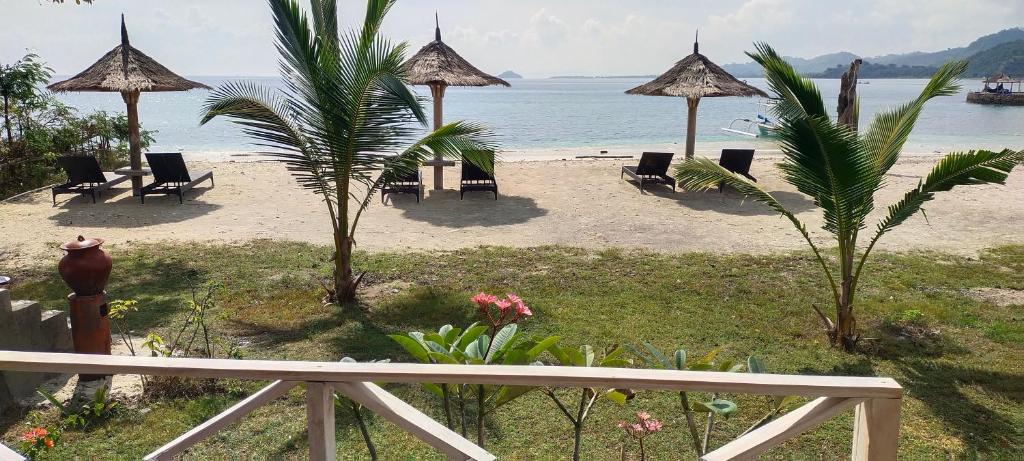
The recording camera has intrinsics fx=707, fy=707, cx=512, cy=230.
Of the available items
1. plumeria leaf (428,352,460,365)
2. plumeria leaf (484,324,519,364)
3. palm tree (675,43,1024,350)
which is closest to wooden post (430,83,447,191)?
palm tree (675,43,1024,350)

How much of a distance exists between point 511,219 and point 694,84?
6.13 meters

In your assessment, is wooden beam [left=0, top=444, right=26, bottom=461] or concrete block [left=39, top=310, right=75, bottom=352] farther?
concrete block [left=39, top=310, right=75, bottom=352]

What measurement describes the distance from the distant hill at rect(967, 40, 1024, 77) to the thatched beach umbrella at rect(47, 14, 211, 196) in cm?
14962

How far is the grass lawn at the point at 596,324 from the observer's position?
4.03m

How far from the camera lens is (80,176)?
11.5 meters

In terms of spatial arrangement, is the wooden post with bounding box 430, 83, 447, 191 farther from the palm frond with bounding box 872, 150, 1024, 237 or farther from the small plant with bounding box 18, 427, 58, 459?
the small plant with bounding box 18, 427, 58, 459

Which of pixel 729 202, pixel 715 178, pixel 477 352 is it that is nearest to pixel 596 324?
pixel 715 178

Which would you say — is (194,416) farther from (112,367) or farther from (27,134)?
(27,134)

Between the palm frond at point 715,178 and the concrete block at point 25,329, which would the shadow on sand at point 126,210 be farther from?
the palm frond at point 715,178

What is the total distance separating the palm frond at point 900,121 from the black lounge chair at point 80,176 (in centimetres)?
1111

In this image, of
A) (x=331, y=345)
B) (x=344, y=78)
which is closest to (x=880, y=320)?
(x=331, y=345)

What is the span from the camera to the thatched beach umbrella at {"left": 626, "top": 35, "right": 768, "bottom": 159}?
1432cm

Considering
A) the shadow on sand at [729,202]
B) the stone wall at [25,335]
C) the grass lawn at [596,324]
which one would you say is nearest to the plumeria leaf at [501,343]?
the grass lawn at [596,324]

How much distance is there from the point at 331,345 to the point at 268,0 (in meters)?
3.10
